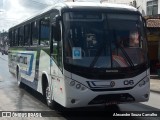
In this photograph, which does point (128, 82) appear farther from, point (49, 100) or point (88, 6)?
point (49, 100)

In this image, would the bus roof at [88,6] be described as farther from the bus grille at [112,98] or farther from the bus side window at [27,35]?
the bus side window at [27,35]

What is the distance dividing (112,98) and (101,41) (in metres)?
1.41

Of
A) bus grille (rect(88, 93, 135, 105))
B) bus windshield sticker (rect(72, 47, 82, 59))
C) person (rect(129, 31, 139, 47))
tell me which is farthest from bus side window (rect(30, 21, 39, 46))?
bus grille (rect(88, 93, 135, 105))

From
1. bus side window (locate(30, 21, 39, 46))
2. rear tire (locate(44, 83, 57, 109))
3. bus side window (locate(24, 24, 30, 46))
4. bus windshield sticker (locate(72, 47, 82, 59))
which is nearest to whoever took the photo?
bus windshield sticker (locate(72, 47, 82, 59))

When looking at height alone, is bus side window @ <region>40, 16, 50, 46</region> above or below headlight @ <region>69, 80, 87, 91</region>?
above

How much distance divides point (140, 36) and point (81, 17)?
165 cm

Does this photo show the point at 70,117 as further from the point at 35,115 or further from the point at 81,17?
the point at 81,17

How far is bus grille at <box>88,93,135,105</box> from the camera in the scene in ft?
29.4

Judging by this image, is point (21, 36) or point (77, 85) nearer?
point (77, 85)

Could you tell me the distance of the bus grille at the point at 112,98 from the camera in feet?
29.4

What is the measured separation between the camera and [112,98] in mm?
9094

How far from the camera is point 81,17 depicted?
930 cm

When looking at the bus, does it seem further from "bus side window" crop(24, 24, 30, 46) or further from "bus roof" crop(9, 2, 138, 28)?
"bus side window" crop(24, 24, 30, 46)

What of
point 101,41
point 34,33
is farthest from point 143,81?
point 34,33
